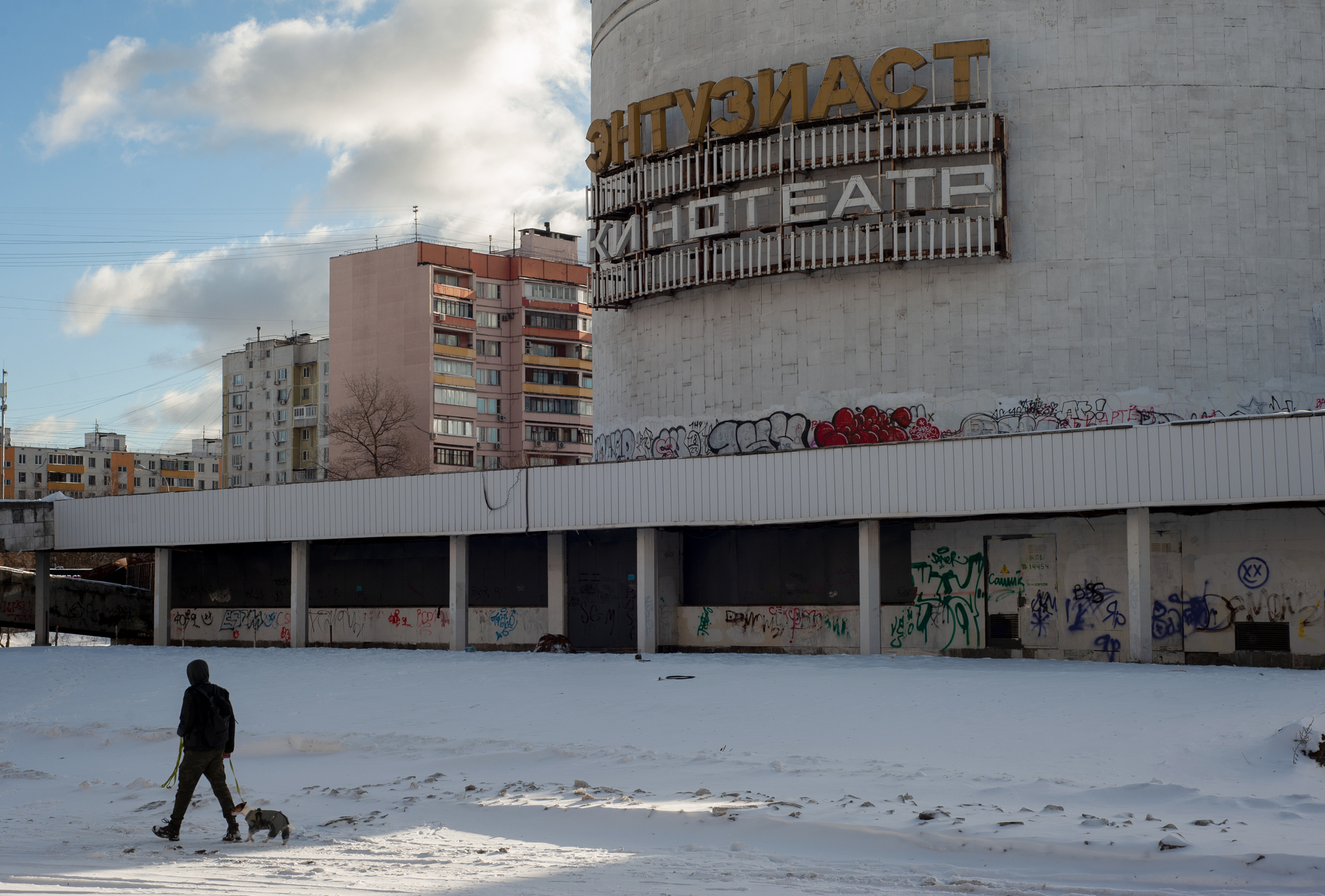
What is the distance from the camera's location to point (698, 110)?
37.7 meters

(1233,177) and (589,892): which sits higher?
(1233,177)

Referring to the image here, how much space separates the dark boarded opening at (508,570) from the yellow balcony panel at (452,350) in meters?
69.1

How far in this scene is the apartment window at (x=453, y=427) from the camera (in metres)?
105

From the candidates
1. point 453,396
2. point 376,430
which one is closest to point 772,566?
point 376,430

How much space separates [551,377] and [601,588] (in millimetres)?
77135

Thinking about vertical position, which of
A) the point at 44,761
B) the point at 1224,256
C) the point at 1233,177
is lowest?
the point at 44,761

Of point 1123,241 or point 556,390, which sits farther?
point 556,390

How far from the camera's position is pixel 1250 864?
32.7ft

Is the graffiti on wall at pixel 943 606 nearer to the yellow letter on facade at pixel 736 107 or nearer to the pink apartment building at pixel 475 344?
the yellow letter on facade at pixel 736 107

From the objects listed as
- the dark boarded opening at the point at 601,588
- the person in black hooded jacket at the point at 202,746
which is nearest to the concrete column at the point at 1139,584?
the dark boarded opening at the point at 601,588

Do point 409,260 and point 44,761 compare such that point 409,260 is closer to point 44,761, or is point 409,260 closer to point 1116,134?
point 1116,134

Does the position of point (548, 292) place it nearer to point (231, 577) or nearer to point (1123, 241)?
point (231, 577)

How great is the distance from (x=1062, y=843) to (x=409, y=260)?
327ft

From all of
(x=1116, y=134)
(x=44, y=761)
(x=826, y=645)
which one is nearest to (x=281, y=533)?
(x=826, y=645)
